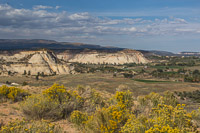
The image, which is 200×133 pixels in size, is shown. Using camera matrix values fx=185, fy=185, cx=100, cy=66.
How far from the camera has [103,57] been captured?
5974 inches

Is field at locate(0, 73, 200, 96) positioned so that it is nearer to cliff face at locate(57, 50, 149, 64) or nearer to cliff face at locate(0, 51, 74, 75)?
cliff face at locate(0, 51, 74, 75)

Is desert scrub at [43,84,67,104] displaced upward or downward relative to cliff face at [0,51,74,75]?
upward

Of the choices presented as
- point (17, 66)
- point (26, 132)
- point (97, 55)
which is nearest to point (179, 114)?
point (26, 132)

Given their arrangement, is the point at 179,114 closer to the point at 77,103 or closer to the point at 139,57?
the point at 77,103

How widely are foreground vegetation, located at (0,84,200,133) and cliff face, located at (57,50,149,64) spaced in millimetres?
134677

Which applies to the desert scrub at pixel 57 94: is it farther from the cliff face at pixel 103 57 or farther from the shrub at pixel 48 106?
the cliff face at pixel 103 57

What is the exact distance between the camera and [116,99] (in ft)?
33.2

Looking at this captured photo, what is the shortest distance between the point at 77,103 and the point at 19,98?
17.0 ft

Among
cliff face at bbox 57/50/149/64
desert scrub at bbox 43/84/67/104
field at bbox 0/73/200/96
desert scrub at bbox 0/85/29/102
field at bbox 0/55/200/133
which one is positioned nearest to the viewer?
field at bbox 0/55/200/133

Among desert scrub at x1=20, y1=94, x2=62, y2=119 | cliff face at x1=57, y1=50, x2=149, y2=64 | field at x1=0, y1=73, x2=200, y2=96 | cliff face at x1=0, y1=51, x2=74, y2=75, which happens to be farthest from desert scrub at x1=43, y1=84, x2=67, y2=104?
cliff face at x1=57, y1=50, x2=149, y2=64

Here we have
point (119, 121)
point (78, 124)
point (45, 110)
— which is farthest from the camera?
point (45, 110)

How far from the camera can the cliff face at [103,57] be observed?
14798cm

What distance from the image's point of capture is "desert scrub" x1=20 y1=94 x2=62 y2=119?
886 centimetres

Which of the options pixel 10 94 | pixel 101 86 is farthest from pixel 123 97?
pixel 101 86
